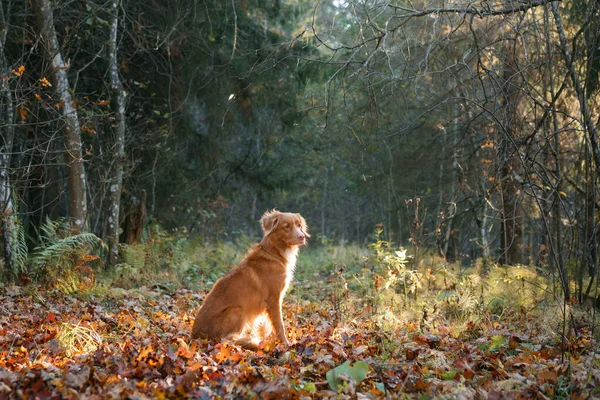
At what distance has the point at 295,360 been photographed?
4969mm

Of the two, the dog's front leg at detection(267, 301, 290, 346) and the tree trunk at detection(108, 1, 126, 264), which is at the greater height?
the tree trunk at detection(108, 1, 126, 264)

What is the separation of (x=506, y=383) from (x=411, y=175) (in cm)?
1294

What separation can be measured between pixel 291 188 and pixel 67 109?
8753mm

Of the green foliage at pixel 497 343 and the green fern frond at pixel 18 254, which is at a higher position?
the green foliage at pixel 497 343

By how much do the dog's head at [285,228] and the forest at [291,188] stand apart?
112 centimetres

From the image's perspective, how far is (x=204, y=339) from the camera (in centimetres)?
572

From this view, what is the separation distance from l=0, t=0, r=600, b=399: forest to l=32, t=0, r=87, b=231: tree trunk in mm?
39

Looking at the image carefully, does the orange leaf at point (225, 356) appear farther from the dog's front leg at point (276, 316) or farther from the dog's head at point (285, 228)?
the dog's head at point (285, 228)

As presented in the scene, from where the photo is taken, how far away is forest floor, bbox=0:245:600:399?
12.6 ft

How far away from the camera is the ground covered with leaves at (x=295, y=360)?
3.83 meters

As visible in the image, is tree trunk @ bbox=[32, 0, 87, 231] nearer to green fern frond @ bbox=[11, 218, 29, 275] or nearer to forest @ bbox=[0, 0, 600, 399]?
forest @ bbox=[0, 0, 600, 399]

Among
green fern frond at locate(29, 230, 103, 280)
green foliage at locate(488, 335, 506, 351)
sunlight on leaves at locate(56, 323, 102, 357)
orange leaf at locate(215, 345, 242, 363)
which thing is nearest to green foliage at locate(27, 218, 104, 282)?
green fern frond at locate(29, 230, 103, 280)

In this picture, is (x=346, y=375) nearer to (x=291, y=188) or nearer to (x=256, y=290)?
(x=256, y=290)

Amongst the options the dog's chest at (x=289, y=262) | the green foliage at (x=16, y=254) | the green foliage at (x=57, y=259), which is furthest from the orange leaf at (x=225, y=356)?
the green foliage at (x=16, y=254)
